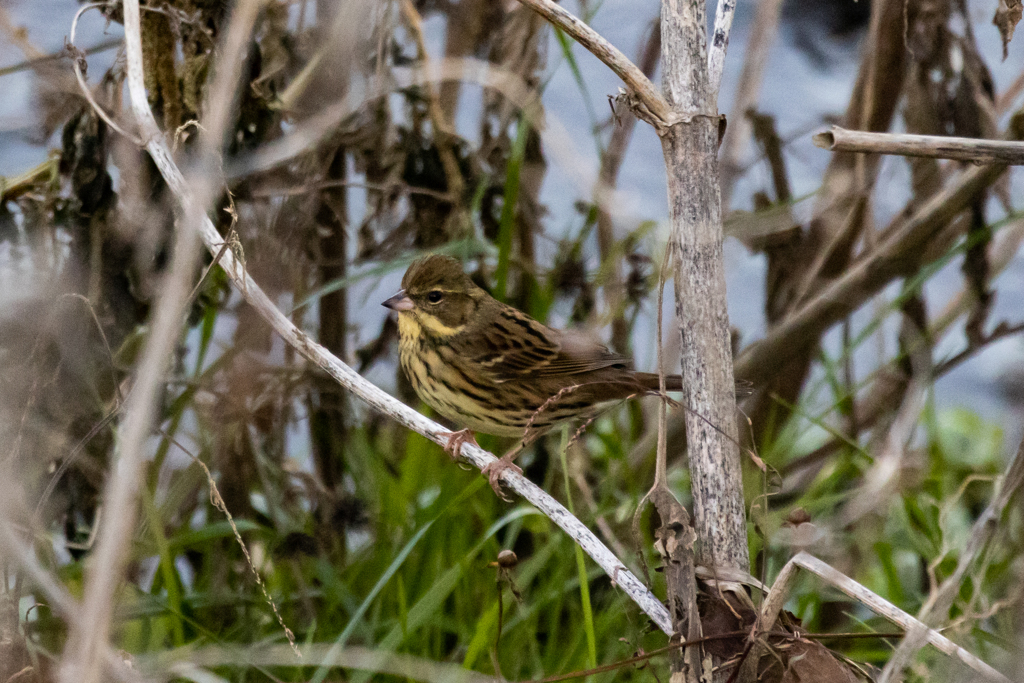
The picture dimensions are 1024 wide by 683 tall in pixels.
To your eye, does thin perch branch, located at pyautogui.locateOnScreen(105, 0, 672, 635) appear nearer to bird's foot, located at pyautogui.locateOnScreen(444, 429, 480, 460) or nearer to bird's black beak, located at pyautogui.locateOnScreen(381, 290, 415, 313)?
→ bird's foot, located at pyautogui.locateOnScreen(444, 429, 480, 460)

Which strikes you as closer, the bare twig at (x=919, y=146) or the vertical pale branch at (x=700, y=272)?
the bare twig at (x=919, y=146)

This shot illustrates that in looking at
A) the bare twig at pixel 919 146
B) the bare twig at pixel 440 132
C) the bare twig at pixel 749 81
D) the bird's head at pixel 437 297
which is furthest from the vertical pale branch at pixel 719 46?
the bare twig at pixel 749 81

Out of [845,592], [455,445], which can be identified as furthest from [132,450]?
[455,445]

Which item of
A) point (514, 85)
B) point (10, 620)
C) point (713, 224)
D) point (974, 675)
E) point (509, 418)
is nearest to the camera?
point (974, 675)

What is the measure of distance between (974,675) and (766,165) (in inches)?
97.4

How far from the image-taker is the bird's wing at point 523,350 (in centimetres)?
317

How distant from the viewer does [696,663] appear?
6.12 ft

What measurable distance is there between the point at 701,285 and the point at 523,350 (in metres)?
1.29

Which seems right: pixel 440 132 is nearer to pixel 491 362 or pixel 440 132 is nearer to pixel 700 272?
pixel 491 362

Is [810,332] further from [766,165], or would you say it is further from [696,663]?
[696,663]

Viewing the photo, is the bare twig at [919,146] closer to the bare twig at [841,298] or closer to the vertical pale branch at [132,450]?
the vertical pale branch at [132,450]

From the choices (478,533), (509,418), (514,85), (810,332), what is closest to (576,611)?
(478,533)

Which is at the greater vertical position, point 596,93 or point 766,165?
point 596,93

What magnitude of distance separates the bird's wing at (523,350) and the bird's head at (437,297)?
8 centimetres
